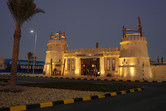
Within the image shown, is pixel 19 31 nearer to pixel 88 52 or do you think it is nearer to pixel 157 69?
pixel 88 52

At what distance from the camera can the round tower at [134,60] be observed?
2972cm

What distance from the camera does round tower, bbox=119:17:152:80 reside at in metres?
29.7

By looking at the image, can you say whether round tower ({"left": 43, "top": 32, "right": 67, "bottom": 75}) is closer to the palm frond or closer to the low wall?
Answer: the low wall

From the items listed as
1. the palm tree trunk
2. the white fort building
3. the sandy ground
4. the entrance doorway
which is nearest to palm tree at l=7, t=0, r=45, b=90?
the palm tree trunk

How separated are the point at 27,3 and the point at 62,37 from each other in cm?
2973

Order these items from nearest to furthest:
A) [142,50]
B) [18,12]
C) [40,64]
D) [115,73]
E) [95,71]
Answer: [18,12] < [142,50] < [115,73] < [95,71] < [40,64]

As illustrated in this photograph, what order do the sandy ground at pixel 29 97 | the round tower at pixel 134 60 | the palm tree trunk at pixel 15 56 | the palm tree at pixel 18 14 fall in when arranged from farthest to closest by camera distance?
the round tower at pixel 134 60 < the palm tree at pixel 18 14 < the palm tree trunk at pixel 15 56 < the sandy ground at pixel 29 97

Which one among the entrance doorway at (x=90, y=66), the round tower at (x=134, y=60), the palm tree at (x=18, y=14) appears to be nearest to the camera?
the palm tree at (x=18, y=14)

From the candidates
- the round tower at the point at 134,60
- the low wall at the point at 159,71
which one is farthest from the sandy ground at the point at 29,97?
the low wall at the point at 159,71

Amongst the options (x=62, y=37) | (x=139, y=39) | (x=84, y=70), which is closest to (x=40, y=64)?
(x=62, y=37)

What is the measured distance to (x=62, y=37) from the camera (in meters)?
41.7

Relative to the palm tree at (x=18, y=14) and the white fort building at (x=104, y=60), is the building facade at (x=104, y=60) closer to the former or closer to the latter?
the white fort building at (x=104, y=60)

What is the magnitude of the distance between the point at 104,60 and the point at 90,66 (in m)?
4.10

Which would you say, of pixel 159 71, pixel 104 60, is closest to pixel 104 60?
pixel 104 60
